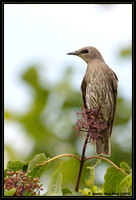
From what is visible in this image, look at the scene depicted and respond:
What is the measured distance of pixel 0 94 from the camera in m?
4.43

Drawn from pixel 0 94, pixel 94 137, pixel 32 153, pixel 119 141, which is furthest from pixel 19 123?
pixel 94 137

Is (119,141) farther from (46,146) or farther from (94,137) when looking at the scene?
(94,137)

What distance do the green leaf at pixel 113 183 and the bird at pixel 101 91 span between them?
1.75 meters

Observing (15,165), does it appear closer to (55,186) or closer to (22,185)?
(22,185)

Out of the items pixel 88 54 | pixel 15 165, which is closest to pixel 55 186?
pixel 15 165

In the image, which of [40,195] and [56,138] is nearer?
[40,195]

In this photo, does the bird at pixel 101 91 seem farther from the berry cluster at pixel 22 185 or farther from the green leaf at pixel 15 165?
the berry cluster at pixel 22 185

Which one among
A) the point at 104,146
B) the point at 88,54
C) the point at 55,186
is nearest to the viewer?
the point at 55,186

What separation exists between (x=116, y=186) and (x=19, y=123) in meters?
7.81

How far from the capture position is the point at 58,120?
10656 mm

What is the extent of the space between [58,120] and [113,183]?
22.8 feet

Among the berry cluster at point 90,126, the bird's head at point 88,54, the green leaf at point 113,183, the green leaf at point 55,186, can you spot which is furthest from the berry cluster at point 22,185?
the bird's head at point 88,54

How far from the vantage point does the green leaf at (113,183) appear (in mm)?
3619

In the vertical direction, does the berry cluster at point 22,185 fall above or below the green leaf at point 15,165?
below
